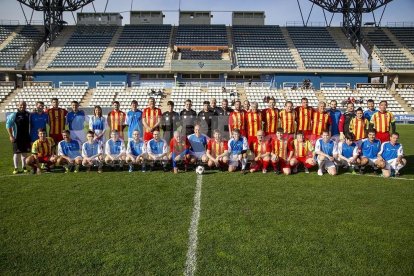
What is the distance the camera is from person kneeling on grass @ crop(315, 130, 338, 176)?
24.5ft

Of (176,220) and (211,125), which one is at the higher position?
(211,125)

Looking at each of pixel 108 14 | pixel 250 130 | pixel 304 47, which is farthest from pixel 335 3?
pixel 250 130

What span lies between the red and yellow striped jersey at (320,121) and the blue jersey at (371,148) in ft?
3.27

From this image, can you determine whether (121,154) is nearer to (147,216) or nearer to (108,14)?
(147,216)

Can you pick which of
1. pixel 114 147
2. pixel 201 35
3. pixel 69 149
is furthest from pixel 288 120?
pixel 201 35

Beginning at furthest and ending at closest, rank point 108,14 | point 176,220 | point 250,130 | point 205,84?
point 108,14
point 205,84
point 250,130
point 176,220

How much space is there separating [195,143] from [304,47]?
29.3 metres

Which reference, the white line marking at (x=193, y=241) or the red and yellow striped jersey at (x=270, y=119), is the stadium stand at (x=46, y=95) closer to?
the red and yellow striped jersey at (x=270, y=119)

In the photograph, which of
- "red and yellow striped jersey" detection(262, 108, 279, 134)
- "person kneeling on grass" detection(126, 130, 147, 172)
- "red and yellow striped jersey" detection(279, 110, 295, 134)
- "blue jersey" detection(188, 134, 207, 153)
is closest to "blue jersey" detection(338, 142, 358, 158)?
"red and yellow striped jersey" detection(279, 110, 295, 134)

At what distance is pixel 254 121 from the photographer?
323 inches

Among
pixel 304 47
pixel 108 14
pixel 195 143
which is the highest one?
pixel 108 14

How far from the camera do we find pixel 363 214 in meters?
4.79

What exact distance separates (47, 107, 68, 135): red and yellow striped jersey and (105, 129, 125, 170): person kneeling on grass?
4.92ft

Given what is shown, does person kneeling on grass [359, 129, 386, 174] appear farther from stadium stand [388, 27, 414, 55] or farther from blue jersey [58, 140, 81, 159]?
stadium stand [388, 27, 414, 55]
